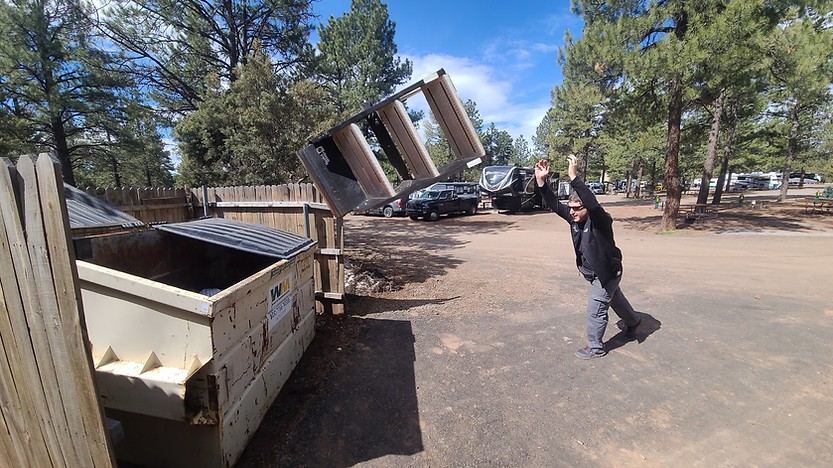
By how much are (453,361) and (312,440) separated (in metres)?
1.69

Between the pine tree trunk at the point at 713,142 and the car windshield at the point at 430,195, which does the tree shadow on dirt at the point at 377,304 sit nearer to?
the car windshield at the point at 430,195

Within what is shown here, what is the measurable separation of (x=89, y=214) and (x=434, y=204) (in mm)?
16161

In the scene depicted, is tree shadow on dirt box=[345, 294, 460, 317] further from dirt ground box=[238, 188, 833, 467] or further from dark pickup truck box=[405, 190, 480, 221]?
dark pickup truck box=[405, 190, 480, 221]

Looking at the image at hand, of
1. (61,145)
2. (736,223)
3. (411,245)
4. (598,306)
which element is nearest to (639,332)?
(598,306)

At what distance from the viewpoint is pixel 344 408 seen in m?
3.02

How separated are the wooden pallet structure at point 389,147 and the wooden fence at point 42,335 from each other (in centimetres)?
265

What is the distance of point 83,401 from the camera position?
1.40 meters

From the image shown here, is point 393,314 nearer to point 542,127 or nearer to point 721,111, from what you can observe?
point 721,111

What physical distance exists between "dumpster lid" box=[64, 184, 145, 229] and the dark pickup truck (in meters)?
15.1

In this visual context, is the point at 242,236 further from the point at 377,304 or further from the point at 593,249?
the point at 593,249

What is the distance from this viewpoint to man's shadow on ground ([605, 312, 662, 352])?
4.04 m

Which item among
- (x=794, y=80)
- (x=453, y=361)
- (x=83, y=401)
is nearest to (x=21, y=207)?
(x=83, y=401)

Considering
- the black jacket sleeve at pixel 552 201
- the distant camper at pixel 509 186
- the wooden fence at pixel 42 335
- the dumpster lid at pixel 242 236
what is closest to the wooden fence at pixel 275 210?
the dumpster lid at pixel 242 236

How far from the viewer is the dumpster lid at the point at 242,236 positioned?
10.2 feet
